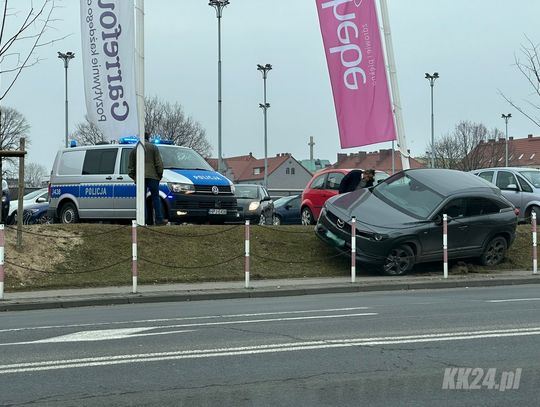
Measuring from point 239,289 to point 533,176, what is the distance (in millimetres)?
10574

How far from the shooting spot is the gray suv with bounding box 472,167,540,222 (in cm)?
1991

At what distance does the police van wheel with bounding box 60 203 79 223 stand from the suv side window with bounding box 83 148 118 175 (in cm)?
93

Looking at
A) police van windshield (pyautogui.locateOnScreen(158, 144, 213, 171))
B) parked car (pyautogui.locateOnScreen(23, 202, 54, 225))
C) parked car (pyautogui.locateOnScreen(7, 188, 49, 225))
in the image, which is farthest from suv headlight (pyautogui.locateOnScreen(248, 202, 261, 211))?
parked car (pyautogui.locateOnScreen(7, 188, 49, 225))

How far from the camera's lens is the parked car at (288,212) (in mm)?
25297

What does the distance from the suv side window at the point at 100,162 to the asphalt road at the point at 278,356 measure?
6.78 m

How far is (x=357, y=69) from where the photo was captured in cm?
1886

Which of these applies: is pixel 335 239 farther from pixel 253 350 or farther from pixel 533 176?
pixel 253 350

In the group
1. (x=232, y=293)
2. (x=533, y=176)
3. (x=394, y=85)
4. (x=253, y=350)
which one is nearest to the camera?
(x=253, y=350)

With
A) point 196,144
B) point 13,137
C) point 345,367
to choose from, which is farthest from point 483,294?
point 13,137

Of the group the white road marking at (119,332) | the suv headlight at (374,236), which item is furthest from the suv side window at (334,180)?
the white road marking at (119,332)

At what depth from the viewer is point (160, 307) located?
12055 millimetres

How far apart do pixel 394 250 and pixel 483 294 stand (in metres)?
2.52

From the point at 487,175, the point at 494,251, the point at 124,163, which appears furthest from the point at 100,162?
the point at 487,175

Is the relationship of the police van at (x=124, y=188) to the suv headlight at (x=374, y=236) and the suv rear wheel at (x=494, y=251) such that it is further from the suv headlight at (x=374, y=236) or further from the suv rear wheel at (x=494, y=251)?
the suv rear wheel at (x=494, y=251)
